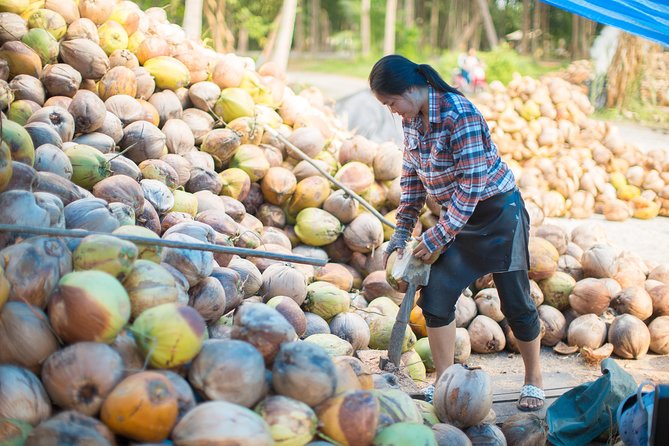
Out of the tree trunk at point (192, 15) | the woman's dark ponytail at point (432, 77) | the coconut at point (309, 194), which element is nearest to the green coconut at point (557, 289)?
the coconut at point (309, 194)

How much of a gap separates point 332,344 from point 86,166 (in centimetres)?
153

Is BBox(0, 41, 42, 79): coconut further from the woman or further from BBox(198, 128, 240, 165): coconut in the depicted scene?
the woman

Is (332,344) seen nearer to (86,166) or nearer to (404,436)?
(404,436)

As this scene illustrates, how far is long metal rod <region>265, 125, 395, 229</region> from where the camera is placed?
15.1 ft

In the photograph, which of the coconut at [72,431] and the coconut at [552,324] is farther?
the coconut at [552,324]

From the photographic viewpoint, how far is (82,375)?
1841 millimetres

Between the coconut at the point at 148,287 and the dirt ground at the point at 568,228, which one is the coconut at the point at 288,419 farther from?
the dirt ground at the point at 568,228

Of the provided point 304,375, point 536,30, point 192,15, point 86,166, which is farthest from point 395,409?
point 536,30

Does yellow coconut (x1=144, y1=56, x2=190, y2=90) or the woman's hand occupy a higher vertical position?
yellow coconut (x1=144, y1=56, x2=190, y2=90)

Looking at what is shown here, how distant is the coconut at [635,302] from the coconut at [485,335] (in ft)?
3.03

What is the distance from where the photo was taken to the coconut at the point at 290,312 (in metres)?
3.21

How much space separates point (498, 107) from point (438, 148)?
238 inches

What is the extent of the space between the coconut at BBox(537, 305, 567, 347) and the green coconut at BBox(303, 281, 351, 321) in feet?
5.16

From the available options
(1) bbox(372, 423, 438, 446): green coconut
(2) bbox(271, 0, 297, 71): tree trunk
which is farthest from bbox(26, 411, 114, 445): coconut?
(2) bbox(271, 0, 297, 71): tree trunk
